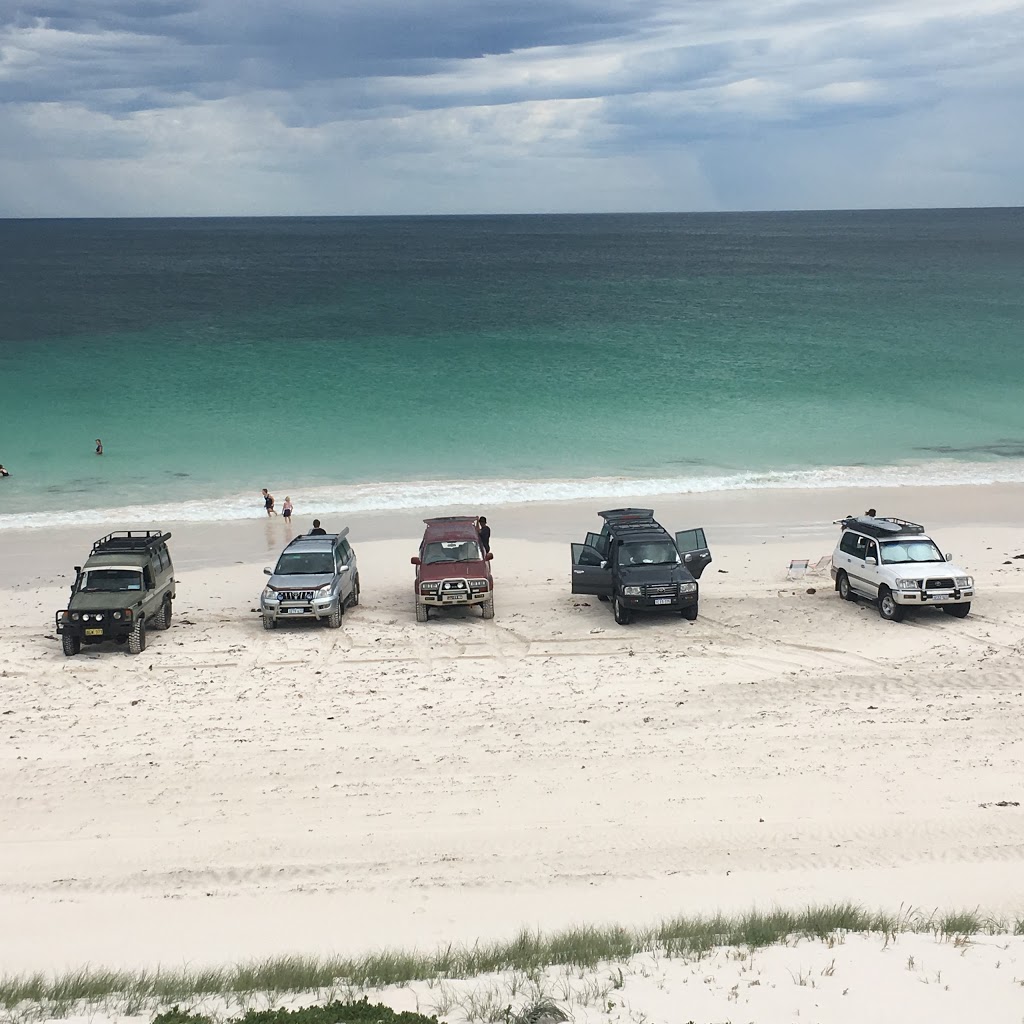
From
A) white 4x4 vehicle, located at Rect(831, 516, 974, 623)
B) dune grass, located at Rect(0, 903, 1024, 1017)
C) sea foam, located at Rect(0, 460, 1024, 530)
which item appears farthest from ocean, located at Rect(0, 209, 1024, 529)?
dune grass, located at Rect(0, 903, 1024, 1017)

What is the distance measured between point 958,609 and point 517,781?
35.0ft

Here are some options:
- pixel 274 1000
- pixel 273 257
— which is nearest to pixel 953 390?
pixel 274 1000

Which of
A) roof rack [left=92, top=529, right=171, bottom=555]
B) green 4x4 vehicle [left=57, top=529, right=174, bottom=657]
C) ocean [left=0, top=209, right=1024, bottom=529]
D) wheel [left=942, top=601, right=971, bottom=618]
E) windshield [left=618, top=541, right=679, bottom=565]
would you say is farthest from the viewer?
ocean [left=0, top=209, right=1024, bottom=529]

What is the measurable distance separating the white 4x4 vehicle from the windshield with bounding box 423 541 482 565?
7.33 metres

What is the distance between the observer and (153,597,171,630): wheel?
66.9ft

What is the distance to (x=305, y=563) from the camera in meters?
21.3

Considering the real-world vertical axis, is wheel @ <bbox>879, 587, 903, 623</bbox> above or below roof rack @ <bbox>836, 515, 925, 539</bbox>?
below

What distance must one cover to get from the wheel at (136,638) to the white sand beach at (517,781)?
33cm

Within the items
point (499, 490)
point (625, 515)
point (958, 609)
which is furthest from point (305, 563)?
point (499, 490)

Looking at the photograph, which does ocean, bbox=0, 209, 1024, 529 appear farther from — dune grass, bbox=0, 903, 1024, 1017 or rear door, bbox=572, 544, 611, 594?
dune grass, bbox=0, 903, 1024, 1017

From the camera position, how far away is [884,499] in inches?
1267

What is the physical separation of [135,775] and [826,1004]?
29.9 ft

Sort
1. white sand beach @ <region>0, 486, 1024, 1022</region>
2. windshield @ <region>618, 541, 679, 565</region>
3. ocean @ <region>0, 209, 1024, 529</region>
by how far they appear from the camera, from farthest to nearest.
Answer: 1. ocean @ <region>0, 209, 1024, 529</region>
2. windshield @ <region>618, 541, 679, 565</region>
3. white sand beach @ <region>0, 486, 1024, 1022</region>

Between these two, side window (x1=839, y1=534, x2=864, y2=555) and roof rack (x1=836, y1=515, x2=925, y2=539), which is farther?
side window (x1=839, y1=534, x2=864, y2=555)
